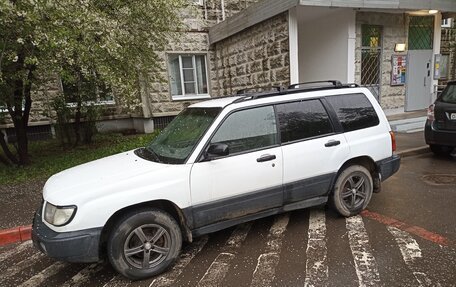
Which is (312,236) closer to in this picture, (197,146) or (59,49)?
(197,146)

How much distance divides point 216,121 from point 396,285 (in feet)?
7.83

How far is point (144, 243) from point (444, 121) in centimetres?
647

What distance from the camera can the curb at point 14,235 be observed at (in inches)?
175

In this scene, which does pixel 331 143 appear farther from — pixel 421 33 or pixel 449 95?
pixel 421 33

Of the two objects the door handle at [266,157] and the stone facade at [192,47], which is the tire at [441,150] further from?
the stone facade at [192,47]

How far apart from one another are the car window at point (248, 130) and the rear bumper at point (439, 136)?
187 inches

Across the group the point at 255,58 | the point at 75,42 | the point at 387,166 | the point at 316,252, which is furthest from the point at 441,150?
the point at 75,42

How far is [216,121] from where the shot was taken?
362cm

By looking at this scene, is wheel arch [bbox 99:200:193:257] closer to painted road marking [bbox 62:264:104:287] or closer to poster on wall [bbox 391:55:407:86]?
painted road marking [bbox 62:264:104:287]

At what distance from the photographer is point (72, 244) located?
9.69 ft

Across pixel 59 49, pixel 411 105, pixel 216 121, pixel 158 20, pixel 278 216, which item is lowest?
pixel 278 216

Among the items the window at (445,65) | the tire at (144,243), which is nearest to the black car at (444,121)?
the tire at (144,243)

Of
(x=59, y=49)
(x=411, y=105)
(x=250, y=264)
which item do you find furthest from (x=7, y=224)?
(x=411, y=105)

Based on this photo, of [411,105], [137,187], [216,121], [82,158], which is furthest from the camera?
[411,105]
